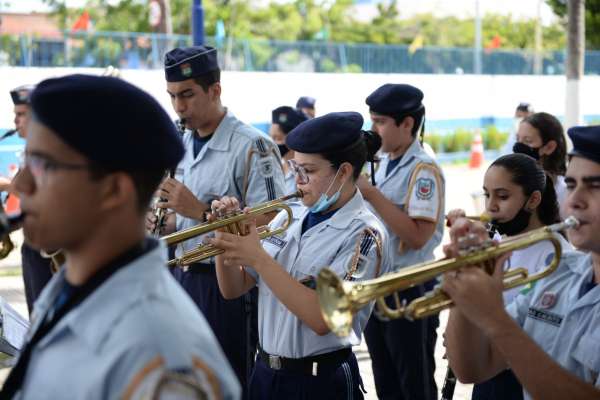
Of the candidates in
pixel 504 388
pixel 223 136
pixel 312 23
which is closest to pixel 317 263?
pixel 504 388

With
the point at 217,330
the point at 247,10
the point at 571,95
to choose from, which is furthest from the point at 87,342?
the point at 247,10

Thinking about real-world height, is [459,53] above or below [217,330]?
above

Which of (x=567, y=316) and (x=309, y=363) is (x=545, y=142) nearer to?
(x=309, y=363)

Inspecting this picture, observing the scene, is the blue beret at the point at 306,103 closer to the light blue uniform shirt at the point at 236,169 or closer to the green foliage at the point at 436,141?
the light blue uniform shirt at the point at 236,169

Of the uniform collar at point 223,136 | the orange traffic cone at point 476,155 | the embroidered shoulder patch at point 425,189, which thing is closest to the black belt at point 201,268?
the uniform collar at point 223,136

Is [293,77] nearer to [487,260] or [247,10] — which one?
[487,260]

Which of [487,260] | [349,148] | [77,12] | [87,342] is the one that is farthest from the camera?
[77,12]

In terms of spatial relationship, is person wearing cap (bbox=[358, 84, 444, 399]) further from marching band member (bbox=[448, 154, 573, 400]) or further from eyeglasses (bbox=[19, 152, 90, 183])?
eyeglasses (bbox=[19, 152, 90, 183])

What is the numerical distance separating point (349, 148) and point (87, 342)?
2.19 metres

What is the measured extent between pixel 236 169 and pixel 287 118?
2.97 metres

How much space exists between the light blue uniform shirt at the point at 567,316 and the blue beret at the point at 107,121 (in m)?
1.44

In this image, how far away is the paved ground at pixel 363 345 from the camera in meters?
6.11

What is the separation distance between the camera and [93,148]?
1.77 meters

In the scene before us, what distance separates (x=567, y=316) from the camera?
2.71 metres
